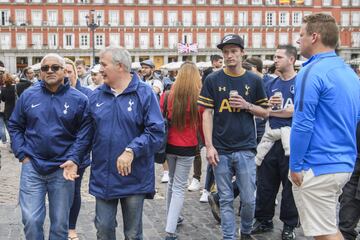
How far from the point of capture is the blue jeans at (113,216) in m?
3.84

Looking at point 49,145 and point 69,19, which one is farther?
point 69,19

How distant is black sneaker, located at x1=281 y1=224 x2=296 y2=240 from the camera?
17.3 ft

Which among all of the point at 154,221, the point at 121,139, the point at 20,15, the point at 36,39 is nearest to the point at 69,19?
the point at 36,39

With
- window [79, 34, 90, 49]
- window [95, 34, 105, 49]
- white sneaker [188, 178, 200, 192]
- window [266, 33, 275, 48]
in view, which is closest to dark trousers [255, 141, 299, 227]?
white sneaker [188, 178, 200, 192]

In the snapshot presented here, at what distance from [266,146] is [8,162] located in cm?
663

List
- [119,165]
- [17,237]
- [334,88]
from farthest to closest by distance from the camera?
[17,237] → [119,165] → [334,88]

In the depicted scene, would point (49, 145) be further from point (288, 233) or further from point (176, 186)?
point (288, 233)

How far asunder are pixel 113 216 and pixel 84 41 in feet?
216

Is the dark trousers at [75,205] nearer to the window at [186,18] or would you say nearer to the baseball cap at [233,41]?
the baseball cap at [233,41]

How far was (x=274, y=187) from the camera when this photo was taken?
18.3 feet

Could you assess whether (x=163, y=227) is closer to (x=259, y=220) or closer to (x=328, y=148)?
(x=259, y=220)

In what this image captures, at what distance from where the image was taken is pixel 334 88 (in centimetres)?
339

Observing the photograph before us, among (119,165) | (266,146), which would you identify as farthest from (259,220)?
(119,165)

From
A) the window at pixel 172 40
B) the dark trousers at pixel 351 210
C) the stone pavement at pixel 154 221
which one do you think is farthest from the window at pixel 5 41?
the dark trousers at pixel 351 210
